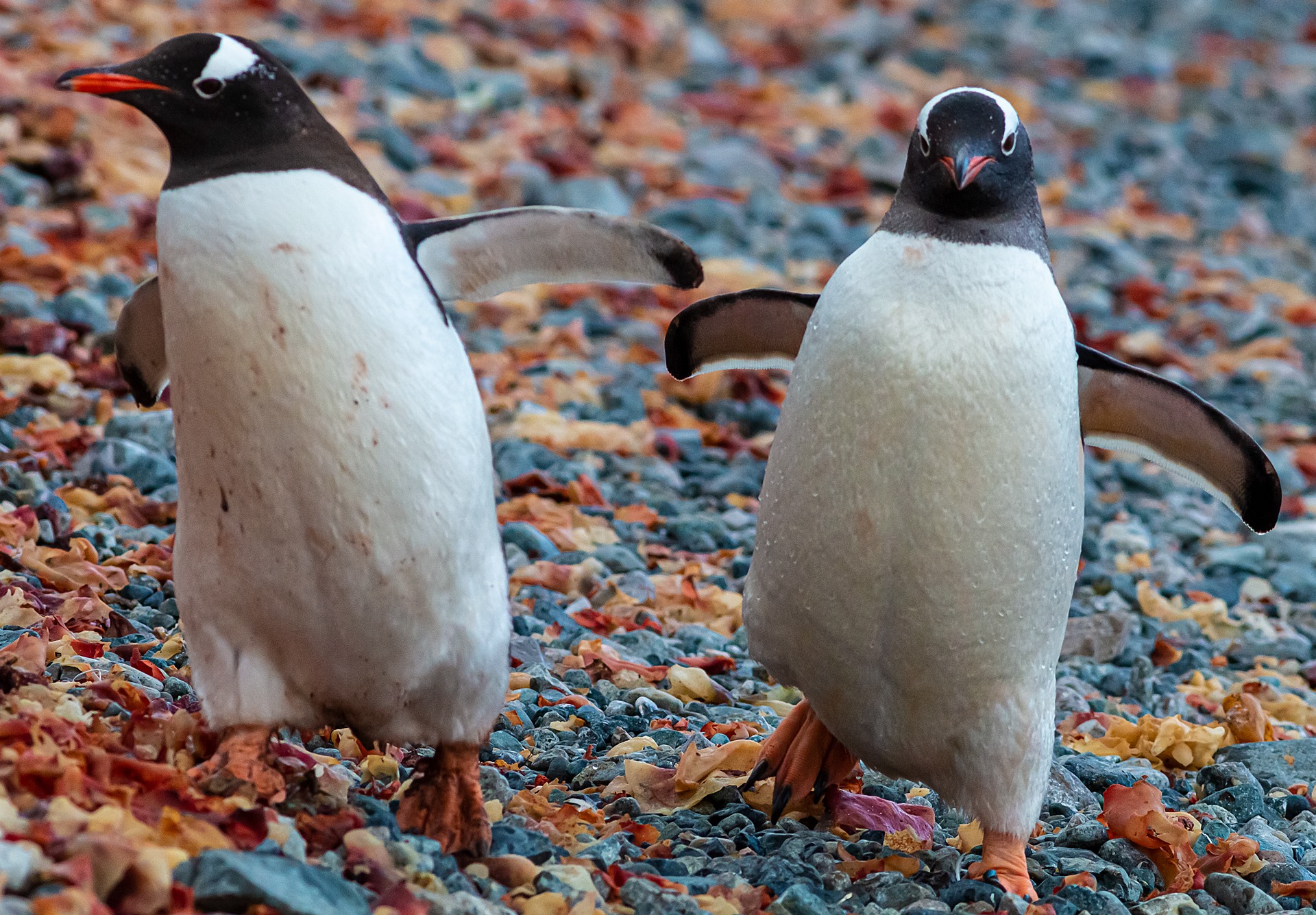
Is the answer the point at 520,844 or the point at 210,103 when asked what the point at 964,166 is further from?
the point at 520,844

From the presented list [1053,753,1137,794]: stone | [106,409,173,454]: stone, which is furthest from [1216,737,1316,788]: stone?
[106,409,173,454]: stone

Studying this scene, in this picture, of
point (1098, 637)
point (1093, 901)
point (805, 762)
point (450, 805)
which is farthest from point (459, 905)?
point (1098, 637)

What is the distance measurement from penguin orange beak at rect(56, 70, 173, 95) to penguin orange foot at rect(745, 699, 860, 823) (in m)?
1.88

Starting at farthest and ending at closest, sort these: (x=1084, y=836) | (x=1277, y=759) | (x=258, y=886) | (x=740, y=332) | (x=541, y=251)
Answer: (x=1277, y=759) → (x=740, y=332) → (x=1084, y=836) → (x=541, y=251) → (x=258, y=886)

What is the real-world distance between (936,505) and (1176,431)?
0.81 metres

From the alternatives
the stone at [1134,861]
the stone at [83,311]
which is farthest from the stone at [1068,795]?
the stone at [83,311]

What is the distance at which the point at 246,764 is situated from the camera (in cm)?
292

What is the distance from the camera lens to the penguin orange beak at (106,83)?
116 inches

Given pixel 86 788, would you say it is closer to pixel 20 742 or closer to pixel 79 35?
pixel 20 742

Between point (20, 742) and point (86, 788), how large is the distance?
16 cm

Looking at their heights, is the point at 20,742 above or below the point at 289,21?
below

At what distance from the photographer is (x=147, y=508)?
476cm

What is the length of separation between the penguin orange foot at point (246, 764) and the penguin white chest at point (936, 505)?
1125 mm

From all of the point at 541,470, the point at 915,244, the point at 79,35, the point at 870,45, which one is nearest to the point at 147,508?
the point at 541,470
